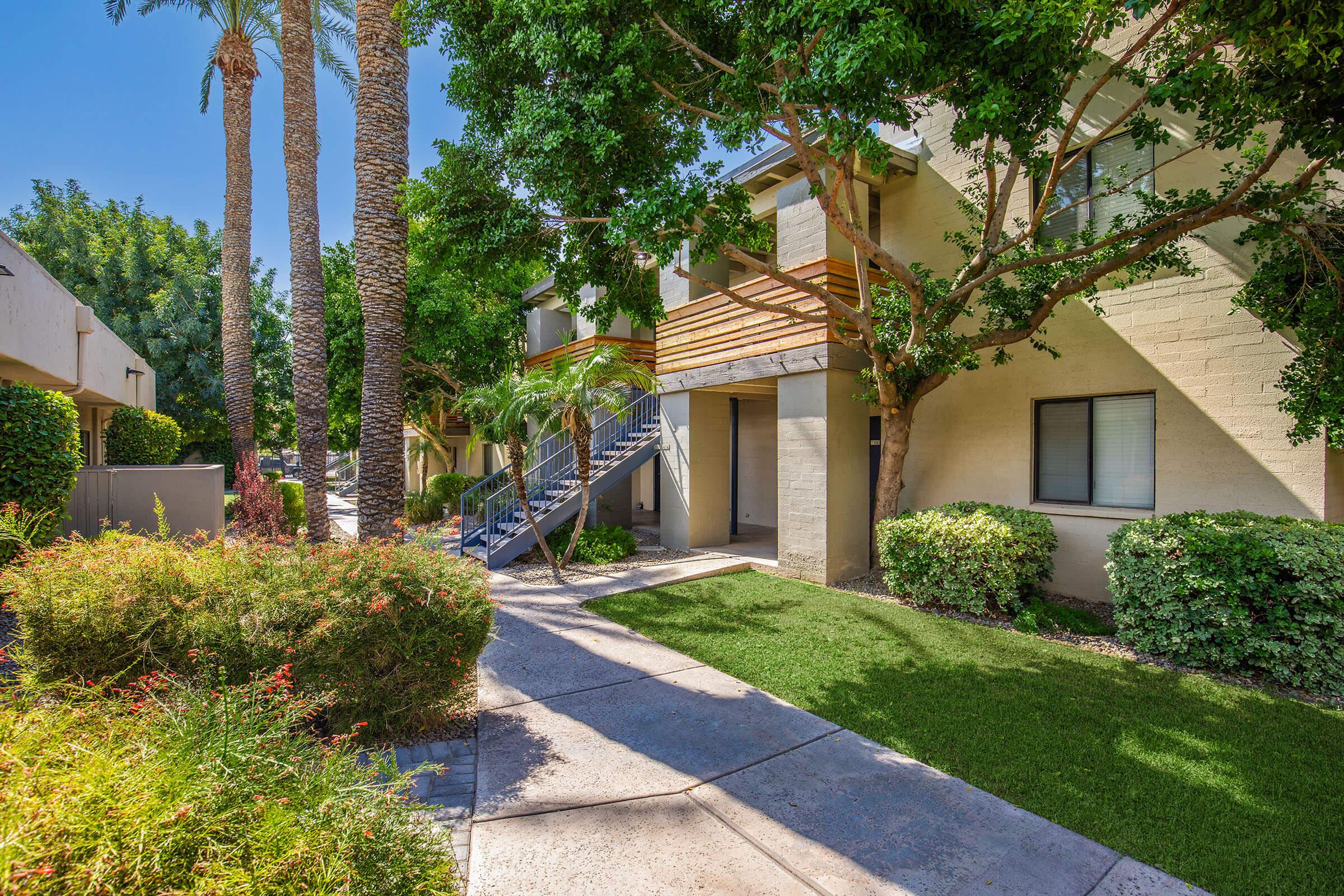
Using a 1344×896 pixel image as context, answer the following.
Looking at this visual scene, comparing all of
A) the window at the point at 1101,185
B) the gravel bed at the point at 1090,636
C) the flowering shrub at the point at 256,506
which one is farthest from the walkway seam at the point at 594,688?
the flowering shrub at the point at 256,506

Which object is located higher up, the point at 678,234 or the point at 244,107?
the point at 244,107

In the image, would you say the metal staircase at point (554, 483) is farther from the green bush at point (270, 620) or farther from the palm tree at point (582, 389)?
the green bush at point (270, 620)

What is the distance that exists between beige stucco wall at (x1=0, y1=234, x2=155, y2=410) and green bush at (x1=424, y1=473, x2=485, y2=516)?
771cm

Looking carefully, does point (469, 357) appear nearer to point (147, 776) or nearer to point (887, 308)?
point (887, 308)

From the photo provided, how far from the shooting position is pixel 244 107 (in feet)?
44.8

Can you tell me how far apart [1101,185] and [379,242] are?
9.56 metres

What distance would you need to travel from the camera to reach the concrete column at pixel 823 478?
9312 mm

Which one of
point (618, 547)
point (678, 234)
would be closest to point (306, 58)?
point (678, 234)

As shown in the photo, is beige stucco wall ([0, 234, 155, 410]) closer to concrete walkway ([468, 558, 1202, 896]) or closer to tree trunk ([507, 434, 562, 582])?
tree trunk ([507, 434, 562, 582])

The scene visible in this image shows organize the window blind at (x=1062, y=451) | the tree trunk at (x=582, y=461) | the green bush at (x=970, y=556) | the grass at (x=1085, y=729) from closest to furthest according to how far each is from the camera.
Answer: the grass at (x=1085, y=729)
the green bush at (x=970, y=556)
the window blind at (x=1062, y=451)
the tree trunk at (x=582, y=461)

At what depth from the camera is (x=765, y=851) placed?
3.25m

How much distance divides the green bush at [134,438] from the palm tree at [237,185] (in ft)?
9.09

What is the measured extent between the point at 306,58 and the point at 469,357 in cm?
809

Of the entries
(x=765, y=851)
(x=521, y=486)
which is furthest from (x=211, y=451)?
(x=765, y=851)
